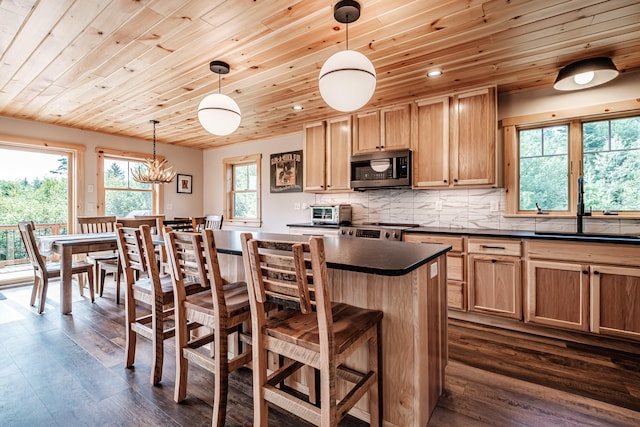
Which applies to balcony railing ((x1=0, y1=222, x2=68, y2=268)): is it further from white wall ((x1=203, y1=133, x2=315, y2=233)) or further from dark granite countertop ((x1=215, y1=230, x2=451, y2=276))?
dark granite countertop ((x1=215, y1=230, x2=451, y2=276))

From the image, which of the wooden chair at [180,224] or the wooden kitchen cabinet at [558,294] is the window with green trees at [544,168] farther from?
the wooden chair at [180,224]

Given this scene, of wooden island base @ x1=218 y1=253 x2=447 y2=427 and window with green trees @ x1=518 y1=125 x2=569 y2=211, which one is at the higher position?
window with green trees @ x1=518 y1=125 x2=569 y2=211

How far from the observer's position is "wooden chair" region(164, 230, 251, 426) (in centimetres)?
152

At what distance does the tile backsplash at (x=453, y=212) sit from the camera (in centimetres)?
301

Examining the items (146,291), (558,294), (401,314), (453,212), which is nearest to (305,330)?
(401,314)

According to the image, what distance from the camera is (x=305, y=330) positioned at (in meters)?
1.30

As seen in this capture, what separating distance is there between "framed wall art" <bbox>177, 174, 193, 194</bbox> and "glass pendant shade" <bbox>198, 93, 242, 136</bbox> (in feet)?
12.9

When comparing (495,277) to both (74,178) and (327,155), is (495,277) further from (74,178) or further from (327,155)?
(74,178)

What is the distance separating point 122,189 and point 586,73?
20.6ft

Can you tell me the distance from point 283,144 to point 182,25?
3.07 meters

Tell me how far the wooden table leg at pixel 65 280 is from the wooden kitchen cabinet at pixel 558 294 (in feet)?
14.8

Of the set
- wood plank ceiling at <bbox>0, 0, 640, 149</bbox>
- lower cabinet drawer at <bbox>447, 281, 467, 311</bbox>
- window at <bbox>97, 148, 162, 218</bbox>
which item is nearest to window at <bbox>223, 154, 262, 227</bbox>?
window at <bbox>97, 148, 162, 218</bbox>

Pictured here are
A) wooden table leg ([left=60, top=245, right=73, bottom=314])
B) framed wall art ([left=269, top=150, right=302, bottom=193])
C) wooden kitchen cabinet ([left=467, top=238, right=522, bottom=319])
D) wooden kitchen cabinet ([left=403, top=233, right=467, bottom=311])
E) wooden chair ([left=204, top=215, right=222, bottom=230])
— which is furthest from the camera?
framed wall art ([left=269, top=150, right=302, bottom=193])

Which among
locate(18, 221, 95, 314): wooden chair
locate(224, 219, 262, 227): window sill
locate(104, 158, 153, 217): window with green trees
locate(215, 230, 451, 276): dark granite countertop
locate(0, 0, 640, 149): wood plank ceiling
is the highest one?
locate(0, 0, 640, 149): wood plank ceiling
